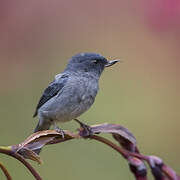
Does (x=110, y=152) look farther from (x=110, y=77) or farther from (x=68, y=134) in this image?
(x=68, y=134)

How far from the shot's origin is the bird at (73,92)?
2.95 meters

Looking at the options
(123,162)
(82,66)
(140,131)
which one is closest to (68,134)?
(82,66)

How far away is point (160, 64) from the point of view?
A: 3820 millimetres

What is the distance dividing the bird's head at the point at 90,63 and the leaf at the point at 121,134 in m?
1.38

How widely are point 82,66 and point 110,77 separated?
22.2 inches

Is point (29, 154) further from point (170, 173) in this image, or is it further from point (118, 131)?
point (170, 173)

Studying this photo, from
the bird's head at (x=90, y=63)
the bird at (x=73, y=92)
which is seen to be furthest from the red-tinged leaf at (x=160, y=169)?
the bird's head at (x=90, y=63)

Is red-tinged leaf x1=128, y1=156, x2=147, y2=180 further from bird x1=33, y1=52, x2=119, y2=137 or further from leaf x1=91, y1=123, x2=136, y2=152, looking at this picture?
bird x1=33, y1=52, x2=119, y2=137

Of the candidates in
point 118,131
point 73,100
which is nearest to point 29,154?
point 118,131

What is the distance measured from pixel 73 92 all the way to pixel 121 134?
4.64 feet

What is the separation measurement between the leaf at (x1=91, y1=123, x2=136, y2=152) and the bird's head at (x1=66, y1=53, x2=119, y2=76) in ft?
4.53

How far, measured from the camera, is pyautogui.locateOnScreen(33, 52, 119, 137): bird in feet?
9.68

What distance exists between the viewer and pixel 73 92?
9.89 ft

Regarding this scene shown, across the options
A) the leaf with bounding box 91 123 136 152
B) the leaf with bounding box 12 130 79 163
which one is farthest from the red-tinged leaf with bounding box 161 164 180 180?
the leaf with bounding box 12 130 79 163
